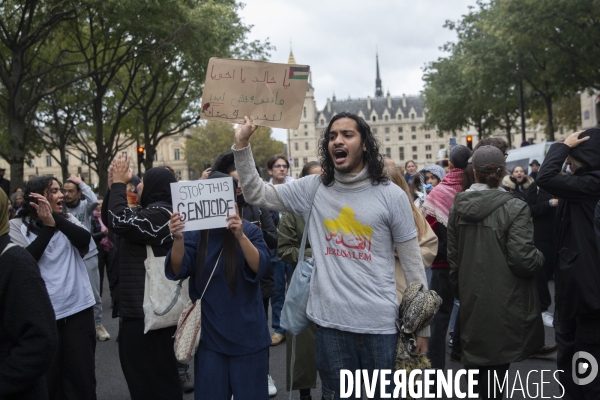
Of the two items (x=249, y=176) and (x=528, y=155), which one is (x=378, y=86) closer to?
(x=528, y=155)

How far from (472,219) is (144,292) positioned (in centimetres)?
232

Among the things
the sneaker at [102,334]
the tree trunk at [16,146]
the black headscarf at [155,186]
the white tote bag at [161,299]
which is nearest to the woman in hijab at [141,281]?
the black headscarf at [155,186]

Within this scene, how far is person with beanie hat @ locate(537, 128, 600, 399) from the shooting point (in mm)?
4145

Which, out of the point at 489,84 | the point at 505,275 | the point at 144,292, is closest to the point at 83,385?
the point at 144,292

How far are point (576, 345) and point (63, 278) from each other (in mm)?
3620

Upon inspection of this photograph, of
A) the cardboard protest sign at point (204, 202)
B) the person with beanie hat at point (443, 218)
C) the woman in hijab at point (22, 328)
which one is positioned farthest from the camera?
the person with beanie hat at point (443, 218)

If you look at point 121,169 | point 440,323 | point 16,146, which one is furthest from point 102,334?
point 16,146

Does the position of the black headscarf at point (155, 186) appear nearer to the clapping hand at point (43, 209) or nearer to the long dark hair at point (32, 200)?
the clapping hand at point (43, 209)

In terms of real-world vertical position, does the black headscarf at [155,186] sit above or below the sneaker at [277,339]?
above

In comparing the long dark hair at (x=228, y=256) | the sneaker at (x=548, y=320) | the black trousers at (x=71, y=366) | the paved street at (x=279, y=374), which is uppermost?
the long dark hair at (x=228, y=256)

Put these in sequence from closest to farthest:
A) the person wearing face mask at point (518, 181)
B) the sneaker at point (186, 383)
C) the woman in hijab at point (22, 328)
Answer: the woman in hijab at point (22, 328), the sneaker at point (186, 383), the person wearing face mask at point (518, 181)

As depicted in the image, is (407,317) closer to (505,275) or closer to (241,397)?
(241,397)

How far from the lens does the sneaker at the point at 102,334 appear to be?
7.96 metres

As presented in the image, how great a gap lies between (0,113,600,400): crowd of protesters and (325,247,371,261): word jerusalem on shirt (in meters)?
0.01
